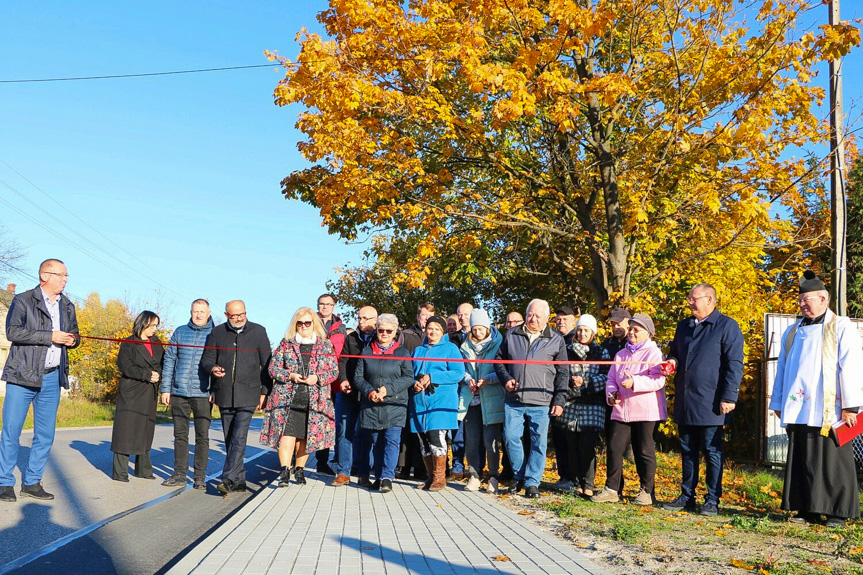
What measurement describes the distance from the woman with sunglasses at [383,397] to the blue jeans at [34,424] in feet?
10.7

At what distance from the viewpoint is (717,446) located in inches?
310

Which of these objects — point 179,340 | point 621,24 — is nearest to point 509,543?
point 179,340

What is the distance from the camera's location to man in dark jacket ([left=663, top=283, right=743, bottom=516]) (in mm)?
7770

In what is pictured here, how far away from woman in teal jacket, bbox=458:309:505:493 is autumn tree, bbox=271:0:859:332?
3.39 metres

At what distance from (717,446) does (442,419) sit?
9.80 feet

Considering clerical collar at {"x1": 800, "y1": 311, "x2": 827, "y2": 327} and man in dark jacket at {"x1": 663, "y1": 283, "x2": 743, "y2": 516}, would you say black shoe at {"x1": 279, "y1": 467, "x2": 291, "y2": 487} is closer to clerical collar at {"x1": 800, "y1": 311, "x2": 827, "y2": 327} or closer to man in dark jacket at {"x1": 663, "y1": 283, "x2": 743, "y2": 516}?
man in dark jacket at {"x1": 663, "y1": 283, "x2": 743, "y2": 516}

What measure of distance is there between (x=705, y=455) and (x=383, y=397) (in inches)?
137

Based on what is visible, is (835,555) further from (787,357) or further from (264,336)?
(264,336)

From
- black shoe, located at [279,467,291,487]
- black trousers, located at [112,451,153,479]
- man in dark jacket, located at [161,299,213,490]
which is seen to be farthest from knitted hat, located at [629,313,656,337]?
black trousers, located at [112,451,153,479]

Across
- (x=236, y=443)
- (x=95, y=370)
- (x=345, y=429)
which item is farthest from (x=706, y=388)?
(x=95, y=370)

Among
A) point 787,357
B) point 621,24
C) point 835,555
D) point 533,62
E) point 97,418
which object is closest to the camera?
point 835,555

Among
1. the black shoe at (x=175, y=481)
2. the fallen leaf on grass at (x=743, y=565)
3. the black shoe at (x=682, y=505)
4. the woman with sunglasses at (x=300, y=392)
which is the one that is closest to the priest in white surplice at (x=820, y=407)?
the black shoe at (x=682, y=505)

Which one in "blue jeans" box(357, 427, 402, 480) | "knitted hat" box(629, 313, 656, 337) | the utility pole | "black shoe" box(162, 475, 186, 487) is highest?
the utility pole

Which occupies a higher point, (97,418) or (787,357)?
(787,357)
